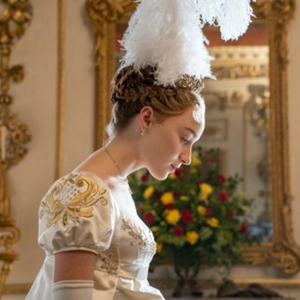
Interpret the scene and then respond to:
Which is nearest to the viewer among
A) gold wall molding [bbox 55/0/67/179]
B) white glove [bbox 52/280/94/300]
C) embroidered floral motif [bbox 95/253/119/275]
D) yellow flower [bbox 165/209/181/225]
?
white glove [bbox 52/280/94/300]

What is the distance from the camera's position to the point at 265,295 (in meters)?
3.46

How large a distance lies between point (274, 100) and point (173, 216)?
2.42ft

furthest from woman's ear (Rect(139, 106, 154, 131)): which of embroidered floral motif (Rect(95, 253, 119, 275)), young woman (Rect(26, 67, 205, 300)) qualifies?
embroidered floral motif (Rect(95, 253, 119, 275))

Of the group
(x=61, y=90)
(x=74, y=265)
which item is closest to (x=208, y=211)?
(x=61, y=90)

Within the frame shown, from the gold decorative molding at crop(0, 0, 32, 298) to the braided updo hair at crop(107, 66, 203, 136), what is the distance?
2.06m

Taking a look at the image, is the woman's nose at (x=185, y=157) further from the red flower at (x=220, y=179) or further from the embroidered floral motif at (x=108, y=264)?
the red flower at (x=220, y=179)

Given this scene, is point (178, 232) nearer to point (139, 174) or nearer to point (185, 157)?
point (139, 174)

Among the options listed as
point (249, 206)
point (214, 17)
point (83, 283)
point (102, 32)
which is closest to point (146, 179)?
point (249, 206)

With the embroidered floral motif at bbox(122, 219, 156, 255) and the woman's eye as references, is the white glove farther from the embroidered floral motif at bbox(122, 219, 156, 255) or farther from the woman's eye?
the woman's eye

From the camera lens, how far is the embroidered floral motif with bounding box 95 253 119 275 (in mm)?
1599

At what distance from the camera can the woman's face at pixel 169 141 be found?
1.68 meters

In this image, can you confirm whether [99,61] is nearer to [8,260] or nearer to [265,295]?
[8,260]

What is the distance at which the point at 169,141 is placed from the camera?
168 cm

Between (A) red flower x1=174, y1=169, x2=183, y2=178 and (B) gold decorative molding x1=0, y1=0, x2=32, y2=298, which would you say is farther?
(B) gold decorative molding x1=0, y1=0, x2=32, y2=298
